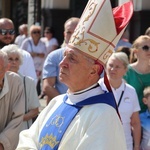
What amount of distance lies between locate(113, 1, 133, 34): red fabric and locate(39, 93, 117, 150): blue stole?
1.53 feet

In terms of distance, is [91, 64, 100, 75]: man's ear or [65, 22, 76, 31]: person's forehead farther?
[65, 22, 76, 31]: person's forehead

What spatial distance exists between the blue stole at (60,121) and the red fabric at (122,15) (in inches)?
18.4

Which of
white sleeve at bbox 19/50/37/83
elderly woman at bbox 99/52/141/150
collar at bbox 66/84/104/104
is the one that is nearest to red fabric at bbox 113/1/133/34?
collar at bbox 66/84/104/104

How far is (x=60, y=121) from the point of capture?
4.32 m

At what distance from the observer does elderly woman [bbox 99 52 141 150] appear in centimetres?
636

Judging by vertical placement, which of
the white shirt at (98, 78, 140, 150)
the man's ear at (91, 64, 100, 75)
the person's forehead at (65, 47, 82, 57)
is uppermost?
the person's forehead at (65, 47, 82, 57)

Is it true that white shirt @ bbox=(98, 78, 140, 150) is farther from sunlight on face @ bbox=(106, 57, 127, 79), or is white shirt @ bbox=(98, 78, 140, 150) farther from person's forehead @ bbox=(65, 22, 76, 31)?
person's forehead @ bbox=(65, 22, 76, 31)

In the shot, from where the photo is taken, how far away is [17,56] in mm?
6477

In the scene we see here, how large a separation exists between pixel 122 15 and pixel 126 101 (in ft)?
7.11

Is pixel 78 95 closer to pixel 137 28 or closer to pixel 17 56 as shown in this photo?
pixel 17 56

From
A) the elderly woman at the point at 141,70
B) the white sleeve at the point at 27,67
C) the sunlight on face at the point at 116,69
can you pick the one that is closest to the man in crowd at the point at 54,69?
the white sleeve at the point at 27,67

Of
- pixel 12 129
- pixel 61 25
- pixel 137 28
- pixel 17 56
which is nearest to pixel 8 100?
pixel 12 129

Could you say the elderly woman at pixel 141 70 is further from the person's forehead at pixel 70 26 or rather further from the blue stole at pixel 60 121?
the blue stole at pixel 60 121

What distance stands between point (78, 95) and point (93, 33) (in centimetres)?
45
